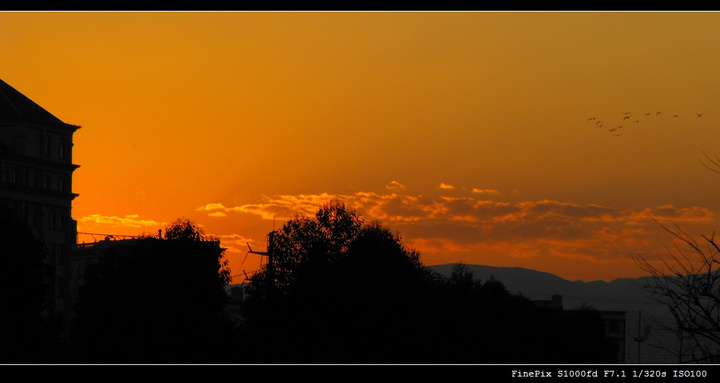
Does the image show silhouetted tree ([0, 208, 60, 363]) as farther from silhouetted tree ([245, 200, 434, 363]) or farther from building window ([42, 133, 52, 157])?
building window ([42, 133, 52, 157])

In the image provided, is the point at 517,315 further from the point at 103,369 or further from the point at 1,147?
the point at 103,369

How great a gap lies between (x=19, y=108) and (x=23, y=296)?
A: 10079cm

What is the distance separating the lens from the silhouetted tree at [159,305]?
84938mm

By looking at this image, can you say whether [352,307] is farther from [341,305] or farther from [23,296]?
[23,296]

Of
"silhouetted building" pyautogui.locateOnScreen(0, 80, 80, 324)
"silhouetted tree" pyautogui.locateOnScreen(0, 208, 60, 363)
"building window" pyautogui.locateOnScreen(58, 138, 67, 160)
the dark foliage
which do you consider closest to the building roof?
"silhouetted building" pyautogui.locateOnScreen(0, 80, 80, 324)

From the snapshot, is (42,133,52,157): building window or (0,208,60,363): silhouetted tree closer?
(0,208,60,363): silhouetted tree

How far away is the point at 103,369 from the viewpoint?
706 inches

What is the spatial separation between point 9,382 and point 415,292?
209 feet

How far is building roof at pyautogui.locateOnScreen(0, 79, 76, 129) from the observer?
162 meters

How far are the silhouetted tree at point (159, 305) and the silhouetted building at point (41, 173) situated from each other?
6346 centimetres

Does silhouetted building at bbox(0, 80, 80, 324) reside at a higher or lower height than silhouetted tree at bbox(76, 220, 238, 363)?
higher

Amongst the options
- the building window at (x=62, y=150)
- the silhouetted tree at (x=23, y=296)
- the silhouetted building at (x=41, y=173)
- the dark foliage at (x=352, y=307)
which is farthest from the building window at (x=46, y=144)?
the silhouetted tree at (x=23, y=296)

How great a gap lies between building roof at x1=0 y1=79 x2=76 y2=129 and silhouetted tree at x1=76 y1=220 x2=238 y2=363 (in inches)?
2645
